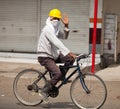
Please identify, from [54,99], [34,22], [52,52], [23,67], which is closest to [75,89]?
[52,52]

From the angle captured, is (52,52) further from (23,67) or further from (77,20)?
(77,20)

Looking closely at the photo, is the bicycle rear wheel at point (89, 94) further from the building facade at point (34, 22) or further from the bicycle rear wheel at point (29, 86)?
the building facade at point (34, 22)

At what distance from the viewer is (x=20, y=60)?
13945 millimetres

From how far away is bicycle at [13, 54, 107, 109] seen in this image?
7.87 metres

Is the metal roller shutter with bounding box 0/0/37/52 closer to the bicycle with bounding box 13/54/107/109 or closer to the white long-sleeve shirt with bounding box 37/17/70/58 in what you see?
the bicycle with bounding box 13/54/107/109

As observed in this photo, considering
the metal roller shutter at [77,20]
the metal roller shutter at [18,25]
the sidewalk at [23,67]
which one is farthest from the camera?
the metal roller shutter at [18,25]

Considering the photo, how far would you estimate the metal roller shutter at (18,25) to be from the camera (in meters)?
14.5

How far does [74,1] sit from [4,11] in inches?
94.5

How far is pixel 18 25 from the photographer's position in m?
14.7

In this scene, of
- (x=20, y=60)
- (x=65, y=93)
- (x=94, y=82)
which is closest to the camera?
(x=94, y=82)

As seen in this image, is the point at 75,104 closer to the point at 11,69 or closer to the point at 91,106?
the point at 91,106

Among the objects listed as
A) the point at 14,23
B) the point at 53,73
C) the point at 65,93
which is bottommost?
the point at 65,93

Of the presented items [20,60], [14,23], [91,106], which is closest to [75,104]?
[91,106]

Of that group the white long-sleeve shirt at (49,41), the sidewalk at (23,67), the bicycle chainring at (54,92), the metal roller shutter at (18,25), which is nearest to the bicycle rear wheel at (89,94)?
the bicycle chainring at (54,92)
